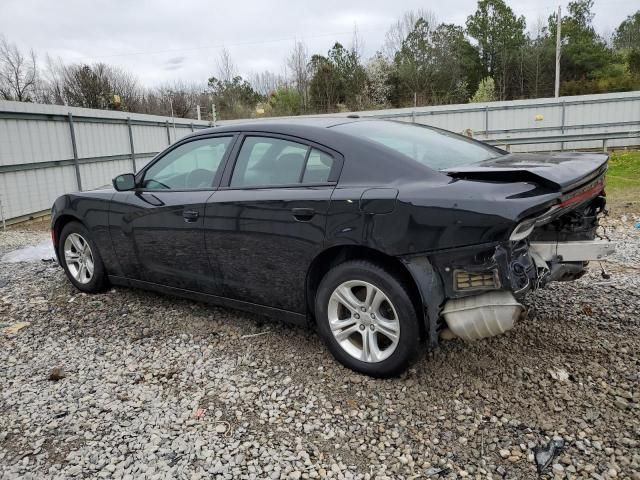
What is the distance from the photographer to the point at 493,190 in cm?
248

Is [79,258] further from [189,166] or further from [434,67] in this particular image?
[434,67]

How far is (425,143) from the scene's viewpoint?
334 cm

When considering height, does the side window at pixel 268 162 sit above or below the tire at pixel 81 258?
above

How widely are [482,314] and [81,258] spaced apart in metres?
3.77

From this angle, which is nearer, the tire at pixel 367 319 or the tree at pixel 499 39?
the tire at pixel 367 319

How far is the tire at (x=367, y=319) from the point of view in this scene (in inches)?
107

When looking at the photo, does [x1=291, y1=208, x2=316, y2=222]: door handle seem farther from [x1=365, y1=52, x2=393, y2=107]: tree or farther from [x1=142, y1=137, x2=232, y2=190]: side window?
[x1=365, y1=52, x2=393, y2=107]: tree

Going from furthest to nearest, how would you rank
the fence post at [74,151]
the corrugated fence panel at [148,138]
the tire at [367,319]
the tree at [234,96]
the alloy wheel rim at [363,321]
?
the tree at [234,96]
the corrugated fence panel at [148,138]
the fence post at [74,151]
the alloy wheel rim at [363,321]
the tire at [367,319]

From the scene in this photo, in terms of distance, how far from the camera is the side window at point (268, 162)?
3199 mm

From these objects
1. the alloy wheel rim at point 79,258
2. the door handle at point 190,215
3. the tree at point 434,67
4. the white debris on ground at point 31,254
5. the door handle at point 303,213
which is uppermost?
the tree at point 434,67

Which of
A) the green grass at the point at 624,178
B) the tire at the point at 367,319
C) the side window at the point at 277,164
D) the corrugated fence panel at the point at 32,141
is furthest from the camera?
the green grass at the point at 624,178

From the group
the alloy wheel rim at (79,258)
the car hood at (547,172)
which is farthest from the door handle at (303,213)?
the alloy wheel rim at (79,258)

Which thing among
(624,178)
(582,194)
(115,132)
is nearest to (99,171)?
(115,132)

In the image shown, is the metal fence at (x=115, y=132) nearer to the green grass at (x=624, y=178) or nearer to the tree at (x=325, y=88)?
the green grass at (x=624, y=178)
